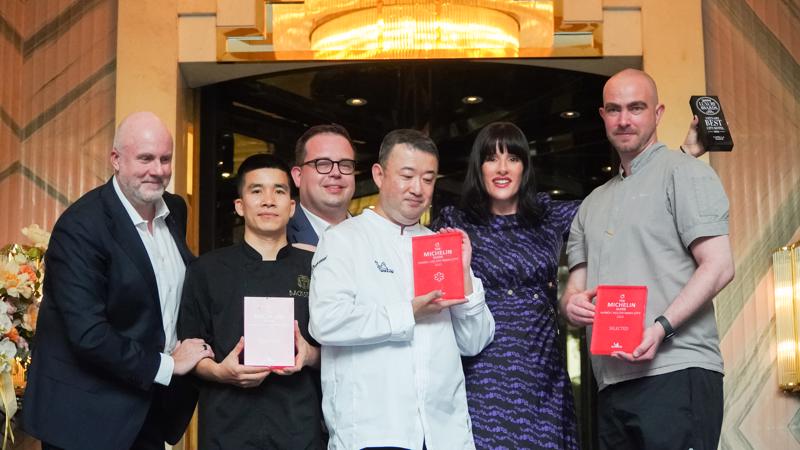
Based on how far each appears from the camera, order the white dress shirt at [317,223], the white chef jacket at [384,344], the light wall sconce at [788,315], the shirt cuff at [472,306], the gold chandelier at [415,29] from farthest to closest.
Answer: the gold chandelier at [415,29], the light wall sconce at [788,315], the white dress shirt at [317,223], the shirt cuff at [472,306], the white chef jacket at [384,344]

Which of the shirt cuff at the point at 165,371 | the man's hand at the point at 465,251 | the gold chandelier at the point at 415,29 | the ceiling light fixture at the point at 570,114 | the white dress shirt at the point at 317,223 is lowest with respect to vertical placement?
the shirt cuff at the point at 165,371

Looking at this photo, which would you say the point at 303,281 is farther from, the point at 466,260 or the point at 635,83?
the point at 635,83

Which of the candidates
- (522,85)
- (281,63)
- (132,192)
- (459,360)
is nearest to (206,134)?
(281,63)

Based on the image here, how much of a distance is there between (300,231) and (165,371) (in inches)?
34.1

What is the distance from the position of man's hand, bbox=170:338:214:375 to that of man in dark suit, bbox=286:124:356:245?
73 cm

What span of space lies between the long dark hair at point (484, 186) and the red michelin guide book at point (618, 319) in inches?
19.8

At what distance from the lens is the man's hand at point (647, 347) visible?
10.5ft

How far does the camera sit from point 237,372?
3322mm

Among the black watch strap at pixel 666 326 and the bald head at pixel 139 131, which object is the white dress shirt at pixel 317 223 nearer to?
the bald head at pixel 139 131

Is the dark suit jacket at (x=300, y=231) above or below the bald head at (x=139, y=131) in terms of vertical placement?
below

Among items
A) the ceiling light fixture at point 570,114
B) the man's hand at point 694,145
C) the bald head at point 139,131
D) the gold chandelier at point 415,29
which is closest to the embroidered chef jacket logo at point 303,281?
the bald head at point 139,131

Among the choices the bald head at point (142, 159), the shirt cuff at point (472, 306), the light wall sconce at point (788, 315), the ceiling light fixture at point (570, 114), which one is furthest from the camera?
the ceiling light fixture at point (570, 114)

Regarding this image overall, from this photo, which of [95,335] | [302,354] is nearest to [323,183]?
[302,354]

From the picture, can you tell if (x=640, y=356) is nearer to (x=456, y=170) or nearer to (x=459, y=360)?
(x=459, y=360)
